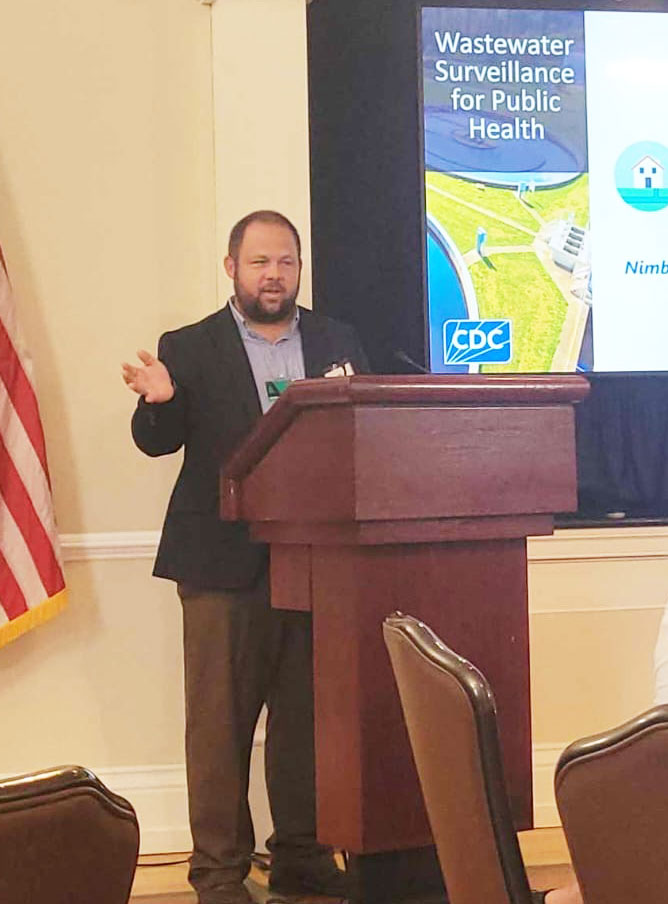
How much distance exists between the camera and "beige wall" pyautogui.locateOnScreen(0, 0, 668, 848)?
11.2 ft

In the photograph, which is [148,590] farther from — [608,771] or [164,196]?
[608,771]

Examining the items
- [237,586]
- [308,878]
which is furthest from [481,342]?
[308,878]

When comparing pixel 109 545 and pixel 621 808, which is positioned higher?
pixel 621 808

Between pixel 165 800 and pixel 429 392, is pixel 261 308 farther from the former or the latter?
pixel 165 800

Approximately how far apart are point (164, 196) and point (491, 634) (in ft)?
6.25

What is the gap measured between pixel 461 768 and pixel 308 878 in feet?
6.22

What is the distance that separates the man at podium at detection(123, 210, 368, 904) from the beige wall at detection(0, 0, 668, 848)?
579 mm

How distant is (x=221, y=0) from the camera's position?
3.48m

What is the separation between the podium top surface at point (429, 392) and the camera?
1955mm

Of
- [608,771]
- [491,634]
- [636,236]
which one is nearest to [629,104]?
[636,236]

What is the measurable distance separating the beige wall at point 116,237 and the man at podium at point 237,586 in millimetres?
579

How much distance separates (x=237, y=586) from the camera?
2781mm

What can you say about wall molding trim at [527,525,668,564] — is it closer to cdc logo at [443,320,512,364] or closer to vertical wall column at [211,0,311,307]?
cdc logo at [443,320,512,364]

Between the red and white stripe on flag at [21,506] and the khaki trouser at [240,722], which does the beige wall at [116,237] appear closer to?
the red and white stripe on flag at [21,506]
